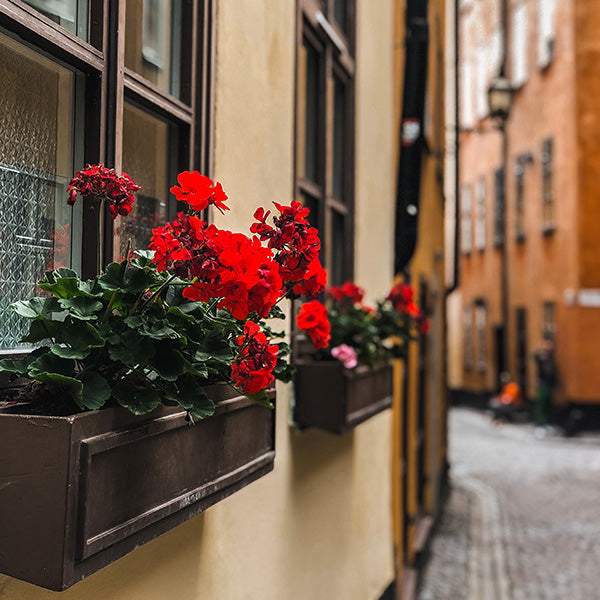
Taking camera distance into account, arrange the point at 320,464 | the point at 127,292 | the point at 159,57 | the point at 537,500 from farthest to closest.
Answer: the point at 537,500, the point at 320,464, the point at 159,57, the point at 127,292

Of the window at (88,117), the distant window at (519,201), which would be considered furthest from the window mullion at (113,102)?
the distant window at (519,201)

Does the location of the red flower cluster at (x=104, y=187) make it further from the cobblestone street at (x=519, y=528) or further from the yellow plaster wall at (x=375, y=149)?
the cobblestone street at (x=519, y=528)

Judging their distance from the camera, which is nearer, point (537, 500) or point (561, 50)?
point (537, 500)

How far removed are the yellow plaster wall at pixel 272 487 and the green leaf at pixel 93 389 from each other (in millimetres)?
339

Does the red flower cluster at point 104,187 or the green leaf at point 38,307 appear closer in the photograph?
the green leaf at point 38,307

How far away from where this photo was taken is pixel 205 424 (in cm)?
188

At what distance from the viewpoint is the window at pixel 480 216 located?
2402cm

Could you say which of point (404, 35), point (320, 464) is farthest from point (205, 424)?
point (404, 35)

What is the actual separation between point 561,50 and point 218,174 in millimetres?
17312

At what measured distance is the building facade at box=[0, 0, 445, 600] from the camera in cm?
178

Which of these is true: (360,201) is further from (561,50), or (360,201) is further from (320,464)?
(561,50)

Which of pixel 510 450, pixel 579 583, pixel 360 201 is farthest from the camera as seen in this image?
pixel 510 450

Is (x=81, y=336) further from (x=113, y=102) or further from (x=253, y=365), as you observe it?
(x=113, y=102)

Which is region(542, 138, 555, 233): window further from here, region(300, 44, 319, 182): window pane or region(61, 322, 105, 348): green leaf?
region(61, 322, 105, 348): green leaf
